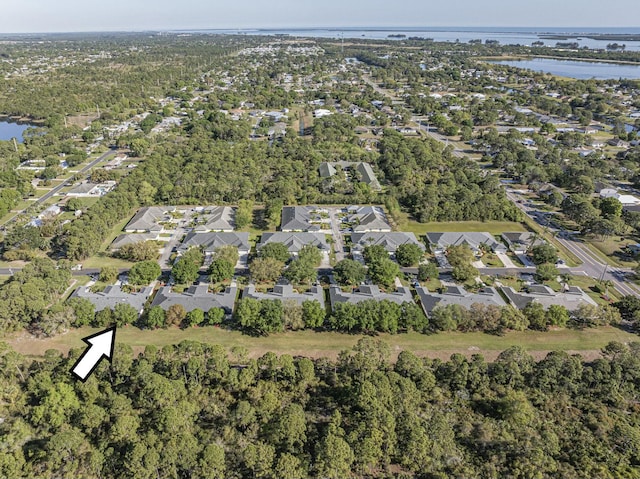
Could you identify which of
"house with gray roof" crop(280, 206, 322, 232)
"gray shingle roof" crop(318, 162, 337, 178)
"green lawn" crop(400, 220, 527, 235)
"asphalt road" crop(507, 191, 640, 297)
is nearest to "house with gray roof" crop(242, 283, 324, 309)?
"house with gray roof" crop(280, 206, 322, 232)

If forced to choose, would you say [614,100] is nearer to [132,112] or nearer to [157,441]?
[132,112]

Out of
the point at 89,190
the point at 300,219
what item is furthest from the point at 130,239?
the point at 89,190

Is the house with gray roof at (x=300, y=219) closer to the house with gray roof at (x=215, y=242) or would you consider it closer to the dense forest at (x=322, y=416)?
the house with gray roof at (x=215, y=242)

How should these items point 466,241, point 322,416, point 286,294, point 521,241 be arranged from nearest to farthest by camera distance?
point 322,416, point 286,294, point 466,241, point 521,241

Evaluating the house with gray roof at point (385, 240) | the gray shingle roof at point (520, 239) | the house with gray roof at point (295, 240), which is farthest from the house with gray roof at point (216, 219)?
the gray shingle roof at point (520, 239)

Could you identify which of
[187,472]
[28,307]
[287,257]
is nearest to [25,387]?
[28,307]

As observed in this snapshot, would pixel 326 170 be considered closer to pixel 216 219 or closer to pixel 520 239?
pixel 216 219
